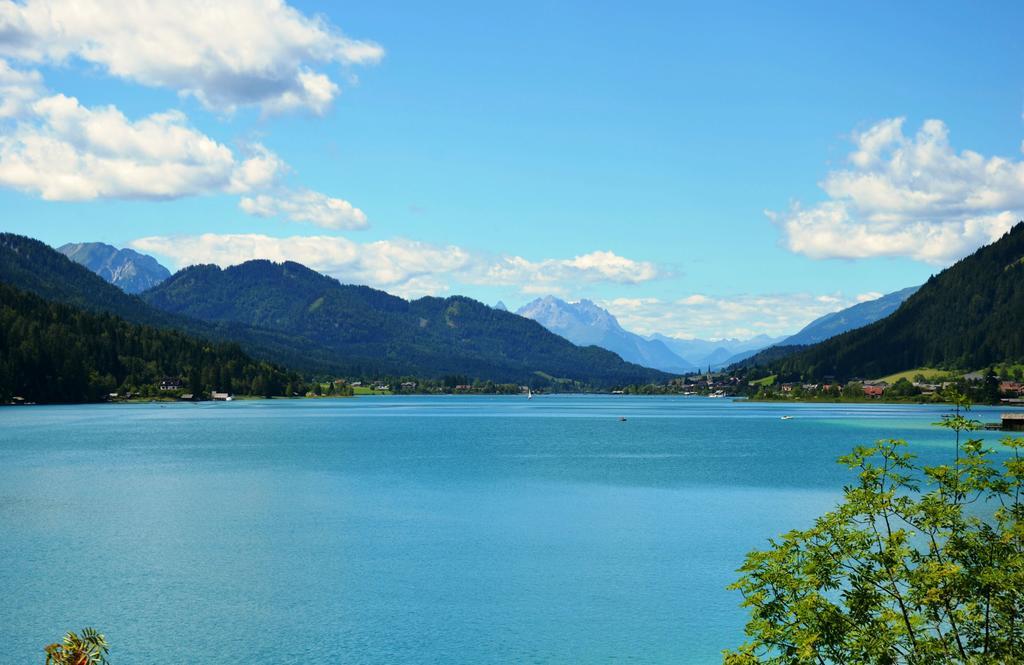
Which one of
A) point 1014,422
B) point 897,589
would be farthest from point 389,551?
point 1014,422

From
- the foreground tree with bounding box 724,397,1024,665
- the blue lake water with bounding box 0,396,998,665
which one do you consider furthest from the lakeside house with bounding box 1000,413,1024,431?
the foreground tree with bounding box 724,397,1024,665

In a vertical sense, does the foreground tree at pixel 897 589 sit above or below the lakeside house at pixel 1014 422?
above

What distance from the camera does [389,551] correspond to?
53406 mm

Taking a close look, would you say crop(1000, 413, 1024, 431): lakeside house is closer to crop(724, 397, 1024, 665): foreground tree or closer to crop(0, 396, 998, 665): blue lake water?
crop(0, 396, 998, 665): blue lake water

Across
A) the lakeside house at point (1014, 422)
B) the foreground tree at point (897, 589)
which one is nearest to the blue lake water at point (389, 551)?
the foreground tree at point (897, 589)

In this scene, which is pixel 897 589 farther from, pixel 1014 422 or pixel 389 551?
pixel 1014 422

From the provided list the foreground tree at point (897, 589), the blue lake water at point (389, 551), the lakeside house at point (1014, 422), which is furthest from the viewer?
the lakeside house at point (1014, 422)

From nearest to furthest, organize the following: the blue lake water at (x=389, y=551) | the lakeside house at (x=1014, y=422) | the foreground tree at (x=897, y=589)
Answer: the foreground tree at (x=897, y=589)
the blue lake water at (x=389, y=551)
the lakeside house at (x=1014, y=422)

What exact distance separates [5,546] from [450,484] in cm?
4189

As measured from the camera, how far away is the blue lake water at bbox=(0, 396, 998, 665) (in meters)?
36.3

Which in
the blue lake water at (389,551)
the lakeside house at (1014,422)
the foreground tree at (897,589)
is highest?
the foreground tree at (897,589)

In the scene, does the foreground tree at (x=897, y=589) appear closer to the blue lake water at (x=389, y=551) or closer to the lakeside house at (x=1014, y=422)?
the blue lake water at (x=389, y=551)

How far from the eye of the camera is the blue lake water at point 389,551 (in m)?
36.3

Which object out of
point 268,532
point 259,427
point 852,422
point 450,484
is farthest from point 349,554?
point 852,422
